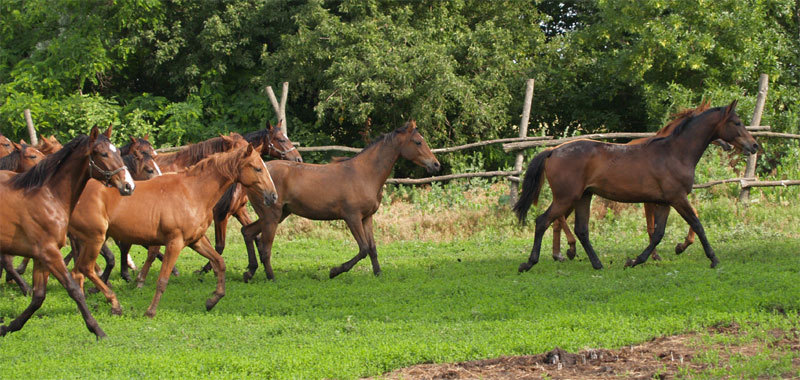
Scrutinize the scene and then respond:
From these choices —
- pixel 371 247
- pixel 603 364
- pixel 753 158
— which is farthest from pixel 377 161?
pixel 753 158

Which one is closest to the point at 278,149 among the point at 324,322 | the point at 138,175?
the point at 138,175

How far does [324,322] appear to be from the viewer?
26.3 ft

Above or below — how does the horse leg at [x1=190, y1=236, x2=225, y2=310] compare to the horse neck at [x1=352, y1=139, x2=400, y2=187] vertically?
below

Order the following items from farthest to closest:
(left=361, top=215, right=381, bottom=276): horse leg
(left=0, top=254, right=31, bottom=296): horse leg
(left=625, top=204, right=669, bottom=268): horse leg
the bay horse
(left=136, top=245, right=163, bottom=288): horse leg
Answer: (left=361, top=215, right=381, bottom=276): horse leg, the bay horse, (left=625, top=204, right=669, bottom=268): horse leg, (left=136, top=245, right=163, bottom=288): horse leg, (left=0, top=254, right=31, bottom=296): horse leg

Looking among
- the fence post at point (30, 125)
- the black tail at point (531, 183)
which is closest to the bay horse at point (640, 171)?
the black tail at point (531, 183)

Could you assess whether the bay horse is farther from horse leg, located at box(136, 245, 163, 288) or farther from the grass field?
horse leg, located at box(136, 245, 163, 288)

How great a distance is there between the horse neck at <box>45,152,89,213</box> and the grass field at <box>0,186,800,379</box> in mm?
1339

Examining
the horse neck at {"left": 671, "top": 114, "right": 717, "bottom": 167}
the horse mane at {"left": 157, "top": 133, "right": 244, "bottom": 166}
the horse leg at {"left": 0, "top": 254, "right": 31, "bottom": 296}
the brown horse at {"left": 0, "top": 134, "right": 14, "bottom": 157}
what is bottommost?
the horse leg at {"left": 0, "top": 254, "right": 31, "bottom": 296}

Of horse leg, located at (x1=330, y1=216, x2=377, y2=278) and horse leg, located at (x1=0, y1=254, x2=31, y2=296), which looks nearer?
horse leg, located at (x1=0, y1=254, x2=31, y2=296)

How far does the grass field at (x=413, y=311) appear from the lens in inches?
256

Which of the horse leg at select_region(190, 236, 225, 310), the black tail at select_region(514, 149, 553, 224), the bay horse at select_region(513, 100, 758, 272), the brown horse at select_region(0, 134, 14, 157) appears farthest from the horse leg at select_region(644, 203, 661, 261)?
the brown horse at select_region(0, 134, 14, 157)

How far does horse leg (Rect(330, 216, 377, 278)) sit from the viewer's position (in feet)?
35.3

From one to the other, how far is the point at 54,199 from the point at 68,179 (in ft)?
0.74

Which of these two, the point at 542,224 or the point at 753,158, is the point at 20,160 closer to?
the point at 542,224
